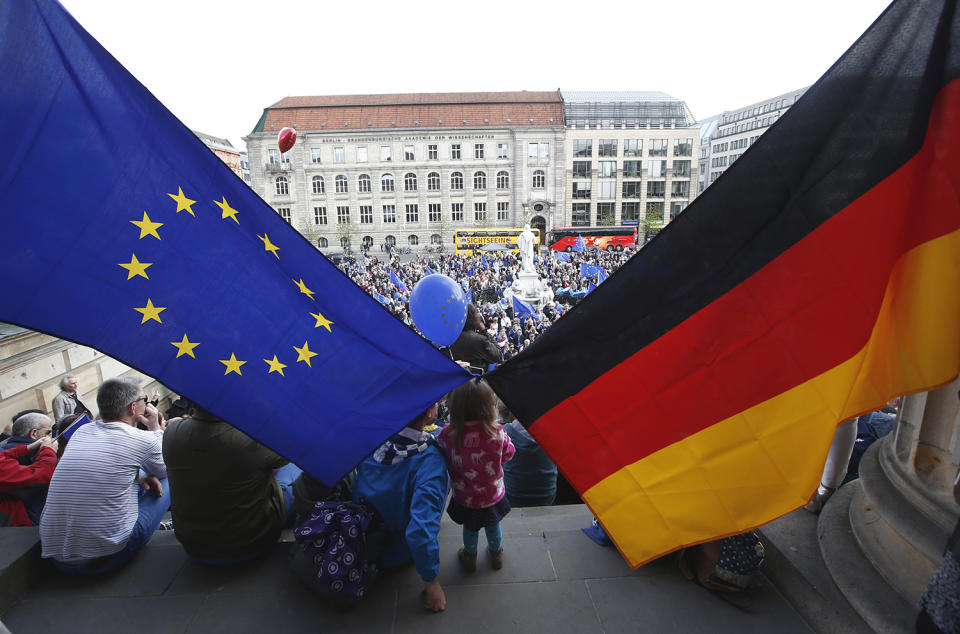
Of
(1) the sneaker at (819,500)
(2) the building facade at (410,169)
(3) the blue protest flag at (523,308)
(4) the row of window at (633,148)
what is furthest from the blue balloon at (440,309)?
(4) the row of window at (633,148)

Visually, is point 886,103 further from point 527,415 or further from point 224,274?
point 224,274

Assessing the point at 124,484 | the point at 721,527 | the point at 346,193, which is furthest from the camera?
the point at 346,193

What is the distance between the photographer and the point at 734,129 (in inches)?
2889

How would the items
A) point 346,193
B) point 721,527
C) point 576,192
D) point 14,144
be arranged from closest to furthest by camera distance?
1. point 14,144
2. point 721,527
3. point 346,193
4. point 576,192

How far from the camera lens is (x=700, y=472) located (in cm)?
204

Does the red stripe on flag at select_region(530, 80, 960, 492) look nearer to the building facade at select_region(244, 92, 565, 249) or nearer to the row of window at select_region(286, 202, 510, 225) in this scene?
the building facade at select_region(244, 92, 565, 249)

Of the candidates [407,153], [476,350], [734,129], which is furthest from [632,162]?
[476,350]

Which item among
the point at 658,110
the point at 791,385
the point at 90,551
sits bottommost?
the point at 90,551

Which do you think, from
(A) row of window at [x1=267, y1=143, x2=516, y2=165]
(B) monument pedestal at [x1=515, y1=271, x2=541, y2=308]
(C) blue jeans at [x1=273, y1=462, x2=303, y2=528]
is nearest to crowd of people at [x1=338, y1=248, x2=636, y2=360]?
(B) monument pedestal at [x1=515, y1=271, x2=541, y2=308]

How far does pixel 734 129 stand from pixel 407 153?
51.0 metres

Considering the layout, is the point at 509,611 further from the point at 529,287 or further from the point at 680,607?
the point at 529,287

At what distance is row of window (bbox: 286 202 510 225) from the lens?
51375mm

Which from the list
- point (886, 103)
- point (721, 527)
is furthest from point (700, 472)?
point (886, 103)

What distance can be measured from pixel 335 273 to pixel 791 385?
2053mm
